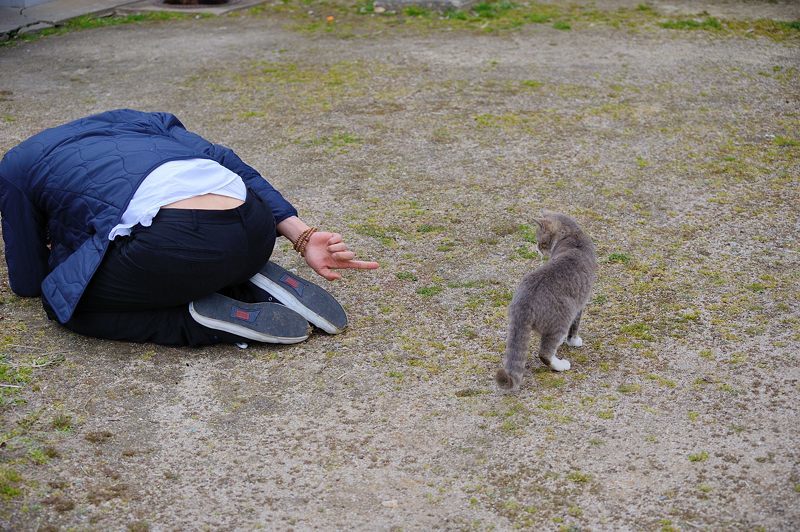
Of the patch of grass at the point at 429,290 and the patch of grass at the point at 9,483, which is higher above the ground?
the patch of grass at the point at 9,483

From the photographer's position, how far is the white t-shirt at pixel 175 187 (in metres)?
3.41

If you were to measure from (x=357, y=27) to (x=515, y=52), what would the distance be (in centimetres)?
177

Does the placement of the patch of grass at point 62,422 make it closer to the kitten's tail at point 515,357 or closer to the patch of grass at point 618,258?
the kitten's tail at point 515,357

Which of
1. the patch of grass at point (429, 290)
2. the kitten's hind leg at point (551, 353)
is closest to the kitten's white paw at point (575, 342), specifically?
the kitten's hind leg at point (551, 353)

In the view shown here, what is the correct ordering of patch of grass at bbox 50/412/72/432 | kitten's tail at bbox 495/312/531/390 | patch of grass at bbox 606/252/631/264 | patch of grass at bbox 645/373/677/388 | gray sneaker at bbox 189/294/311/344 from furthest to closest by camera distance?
patch of grass at bbox 606/252/631/264, gray sneaker at bbox 189/294/311/344, patch of grass at bbox 645/373/677/388, kitten's tail at bbox 495/312/531/390, patch of grass at bbox 50/412/72/432

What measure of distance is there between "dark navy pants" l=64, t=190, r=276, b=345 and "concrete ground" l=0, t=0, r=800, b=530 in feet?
0.33

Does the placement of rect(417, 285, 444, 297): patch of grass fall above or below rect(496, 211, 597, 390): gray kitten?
below

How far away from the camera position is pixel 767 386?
10.8 feet

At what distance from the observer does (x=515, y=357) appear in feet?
10.6

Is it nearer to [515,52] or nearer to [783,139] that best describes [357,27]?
[515,52]

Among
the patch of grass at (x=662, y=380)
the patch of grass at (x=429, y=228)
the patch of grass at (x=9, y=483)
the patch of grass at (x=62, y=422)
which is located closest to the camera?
the patch of grass at (x=9, y=483)

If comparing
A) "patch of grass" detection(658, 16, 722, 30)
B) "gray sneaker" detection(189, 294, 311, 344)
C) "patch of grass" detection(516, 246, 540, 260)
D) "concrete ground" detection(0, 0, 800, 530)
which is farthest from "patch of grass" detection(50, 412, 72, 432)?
"patch of grass" detection(658, 16, 722, 30)

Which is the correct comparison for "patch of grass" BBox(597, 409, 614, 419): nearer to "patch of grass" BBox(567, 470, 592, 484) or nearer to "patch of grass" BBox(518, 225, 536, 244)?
"patch of grass" BBox(567, 470, 592, 484)

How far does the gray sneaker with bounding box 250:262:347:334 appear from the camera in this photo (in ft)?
12.1
